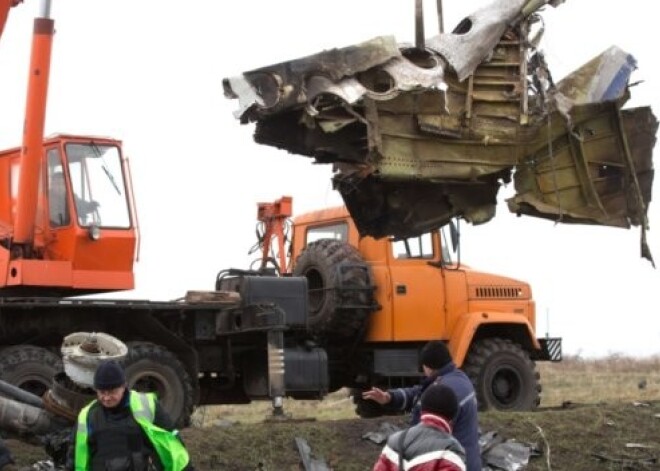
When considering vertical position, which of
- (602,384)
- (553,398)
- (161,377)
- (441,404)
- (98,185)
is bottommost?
(553,398)

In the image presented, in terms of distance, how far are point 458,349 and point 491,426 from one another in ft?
9.46

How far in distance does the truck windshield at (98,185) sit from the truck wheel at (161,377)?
1425 mm

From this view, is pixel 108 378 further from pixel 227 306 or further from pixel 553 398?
pixel 553 398

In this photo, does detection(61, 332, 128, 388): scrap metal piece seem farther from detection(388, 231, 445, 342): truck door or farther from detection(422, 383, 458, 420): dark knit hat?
detection(388, 231, 445, 342): truck door

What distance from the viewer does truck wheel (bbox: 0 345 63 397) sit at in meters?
12.7

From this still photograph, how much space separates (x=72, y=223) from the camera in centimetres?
1379

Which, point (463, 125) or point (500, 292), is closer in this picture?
point (463, 125)

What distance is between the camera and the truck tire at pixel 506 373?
16469 millimetres

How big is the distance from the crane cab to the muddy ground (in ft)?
7.26

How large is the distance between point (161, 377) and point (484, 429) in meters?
3.43

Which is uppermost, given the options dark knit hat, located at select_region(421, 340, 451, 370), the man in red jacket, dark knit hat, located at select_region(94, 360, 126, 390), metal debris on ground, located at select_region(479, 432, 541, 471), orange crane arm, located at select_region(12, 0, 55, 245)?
orange crane arm, located at select_region(12, 0, 55, 245)

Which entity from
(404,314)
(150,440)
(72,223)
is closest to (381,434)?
(404,314)

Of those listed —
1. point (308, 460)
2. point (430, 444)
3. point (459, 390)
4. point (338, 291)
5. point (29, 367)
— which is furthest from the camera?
point (338, 291)

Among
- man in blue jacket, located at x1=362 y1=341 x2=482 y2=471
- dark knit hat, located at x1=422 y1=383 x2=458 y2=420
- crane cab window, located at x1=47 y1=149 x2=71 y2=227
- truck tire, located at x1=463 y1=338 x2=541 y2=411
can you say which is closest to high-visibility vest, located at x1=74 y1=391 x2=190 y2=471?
dark knit hat, located at x1=422 y1=383 x2=458 y2=420
